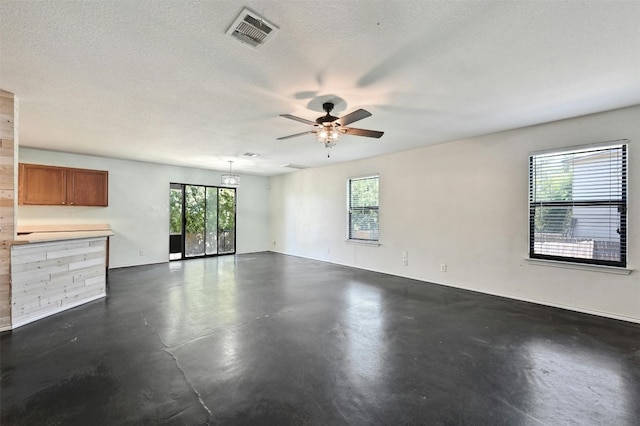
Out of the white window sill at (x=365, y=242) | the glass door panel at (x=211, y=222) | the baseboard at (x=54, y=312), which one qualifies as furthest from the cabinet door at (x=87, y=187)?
the white window sill at (x=365, y=242)

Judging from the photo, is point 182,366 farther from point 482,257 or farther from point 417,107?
point 482,257

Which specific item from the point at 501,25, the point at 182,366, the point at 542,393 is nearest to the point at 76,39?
the point at 182,366

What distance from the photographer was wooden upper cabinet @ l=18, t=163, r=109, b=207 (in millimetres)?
5109

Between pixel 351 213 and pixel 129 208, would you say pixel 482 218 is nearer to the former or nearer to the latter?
pixel 351 213

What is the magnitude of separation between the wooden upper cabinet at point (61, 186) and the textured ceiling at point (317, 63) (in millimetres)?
1736

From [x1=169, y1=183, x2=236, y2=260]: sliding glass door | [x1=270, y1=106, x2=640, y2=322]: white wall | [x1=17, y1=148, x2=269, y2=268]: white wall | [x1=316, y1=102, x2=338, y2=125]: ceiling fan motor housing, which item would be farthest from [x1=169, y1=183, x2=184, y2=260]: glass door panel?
[x1=316, y1=102, x2=338, y2=125]: ceiling fan motor housing

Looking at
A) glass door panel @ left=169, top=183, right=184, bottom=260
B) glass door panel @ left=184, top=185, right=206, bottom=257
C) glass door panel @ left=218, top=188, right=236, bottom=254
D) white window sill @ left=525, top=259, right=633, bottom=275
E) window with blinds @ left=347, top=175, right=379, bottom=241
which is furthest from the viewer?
glass door panel @ left=218, top=188, right=236, bottom=254

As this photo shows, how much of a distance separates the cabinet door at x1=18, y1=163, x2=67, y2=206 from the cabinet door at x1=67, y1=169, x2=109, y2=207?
0.36 ft

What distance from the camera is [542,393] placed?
1.96 metres

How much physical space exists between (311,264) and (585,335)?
197 inches

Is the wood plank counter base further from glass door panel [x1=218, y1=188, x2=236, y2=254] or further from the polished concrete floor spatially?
glass door panel [x1=218, y1=188, x2=236, y2=254]

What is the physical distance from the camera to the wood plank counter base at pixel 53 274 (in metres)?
3.07

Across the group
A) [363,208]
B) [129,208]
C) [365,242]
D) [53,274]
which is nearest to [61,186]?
[129,208]

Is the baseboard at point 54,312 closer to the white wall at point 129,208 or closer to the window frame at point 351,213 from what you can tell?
the white wall at point 129,208
